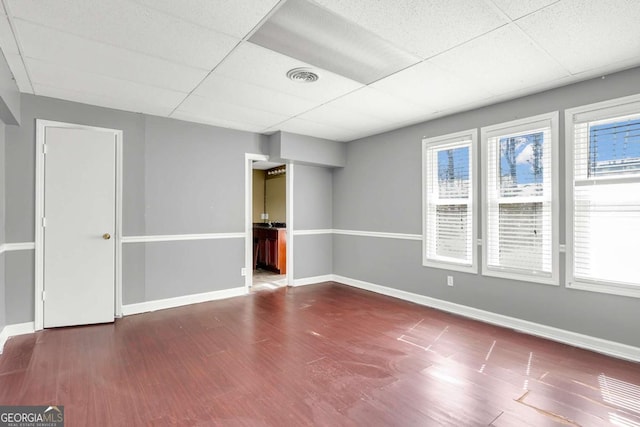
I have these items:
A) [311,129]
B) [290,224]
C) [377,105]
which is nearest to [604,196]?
[377,105]

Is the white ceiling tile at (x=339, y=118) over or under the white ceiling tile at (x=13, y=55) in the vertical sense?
over

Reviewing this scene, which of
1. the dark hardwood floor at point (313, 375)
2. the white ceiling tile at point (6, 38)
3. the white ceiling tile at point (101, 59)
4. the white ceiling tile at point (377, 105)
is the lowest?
the dark hardwood floor at point (313, 375)

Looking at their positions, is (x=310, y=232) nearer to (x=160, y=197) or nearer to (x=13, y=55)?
(x=160, y=197)

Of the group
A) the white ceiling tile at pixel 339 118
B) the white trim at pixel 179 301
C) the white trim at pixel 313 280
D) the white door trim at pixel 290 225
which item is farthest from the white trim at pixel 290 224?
the white ceiling tile at pixel 339 118

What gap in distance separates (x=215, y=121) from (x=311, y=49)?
2.41 metres

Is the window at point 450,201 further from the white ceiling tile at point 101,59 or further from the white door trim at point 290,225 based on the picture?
the white ceiling tile at point 101,59

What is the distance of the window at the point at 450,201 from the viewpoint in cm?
393

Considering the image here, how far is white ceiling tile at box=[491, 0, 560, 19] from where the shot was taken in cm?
190

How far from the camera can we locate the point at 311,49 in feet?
8.07

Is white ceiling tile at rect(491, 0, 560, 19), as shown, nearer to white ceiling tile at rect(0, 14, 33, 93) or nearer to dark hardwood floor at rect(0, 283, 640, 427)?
dark hardwood floor at rect(0, 283, 640, 427)

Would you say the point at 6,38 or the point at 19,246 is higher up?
the point at 6,38

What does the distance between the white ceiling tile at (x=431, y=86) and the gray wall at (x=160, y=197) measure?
2.60 meters

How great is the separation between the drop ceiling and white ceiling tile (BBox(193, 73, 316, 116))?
0.02m

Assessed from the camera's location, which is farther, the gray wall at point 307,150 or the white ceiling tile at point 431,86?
the gray wall at point 307,150
